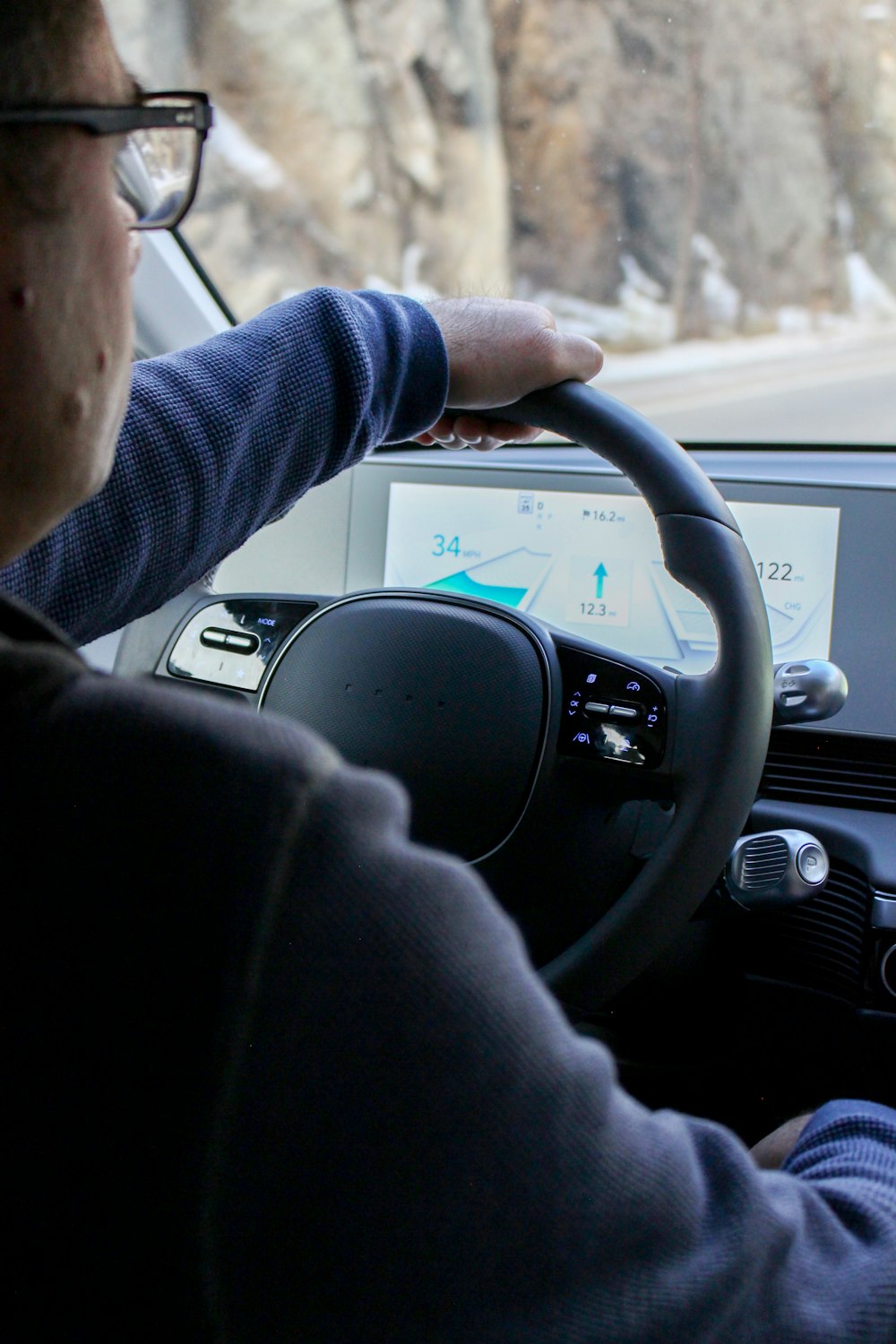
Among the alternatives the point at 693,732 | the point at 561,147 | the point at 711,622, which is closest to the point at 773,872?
the point at 693,732

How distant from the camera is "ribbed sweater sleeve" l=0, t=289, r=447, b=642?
87 centimetres

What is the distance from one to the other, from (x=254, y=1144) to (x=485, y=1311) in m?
0.09

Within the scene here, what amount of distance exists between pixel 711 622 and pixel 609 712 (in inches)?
18.7

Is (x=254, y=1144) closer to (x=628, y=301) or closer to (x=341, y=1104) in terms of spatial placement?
(x=341, y=1104)

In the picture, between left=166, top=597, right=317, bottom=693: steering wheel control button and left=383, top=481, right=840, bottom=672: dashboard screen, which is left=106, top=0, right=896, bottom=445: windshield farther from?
left=166, top=597, right=317, bottom=693: steering wheel control button

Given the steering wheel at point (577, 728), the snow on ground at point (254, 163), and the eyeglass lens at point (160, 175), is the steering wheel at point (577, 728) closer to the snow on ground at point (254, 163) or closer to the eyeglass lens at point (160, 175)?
the eyeglass lens at point (160, 175)

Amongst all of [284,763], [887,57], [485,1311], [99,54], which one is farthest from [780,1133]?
[887,57]

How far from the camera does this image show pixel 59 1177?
406 mm

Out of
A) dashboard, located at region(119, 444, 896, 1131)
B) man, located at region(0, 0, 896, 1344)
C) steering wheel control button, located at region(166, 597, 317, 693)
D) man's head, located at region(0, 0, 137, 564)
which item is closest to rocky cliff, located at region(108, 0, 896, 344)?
dashboard, located at region(119, 444, 896, 1131)

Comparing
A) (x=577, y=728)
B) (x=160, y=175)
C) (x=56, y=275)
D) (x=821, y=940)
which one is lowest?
(x=821, y=940)

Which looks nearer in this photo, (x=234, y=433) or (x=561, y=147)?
(x=234, y=433)

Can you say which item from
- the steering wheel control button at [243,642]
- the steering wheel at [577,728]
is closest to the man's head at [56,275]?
the steering wheel at [577,728]

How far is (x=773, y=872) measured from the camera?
0.96 m

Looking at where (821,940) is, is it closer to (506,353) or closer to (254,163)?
(506,353)
